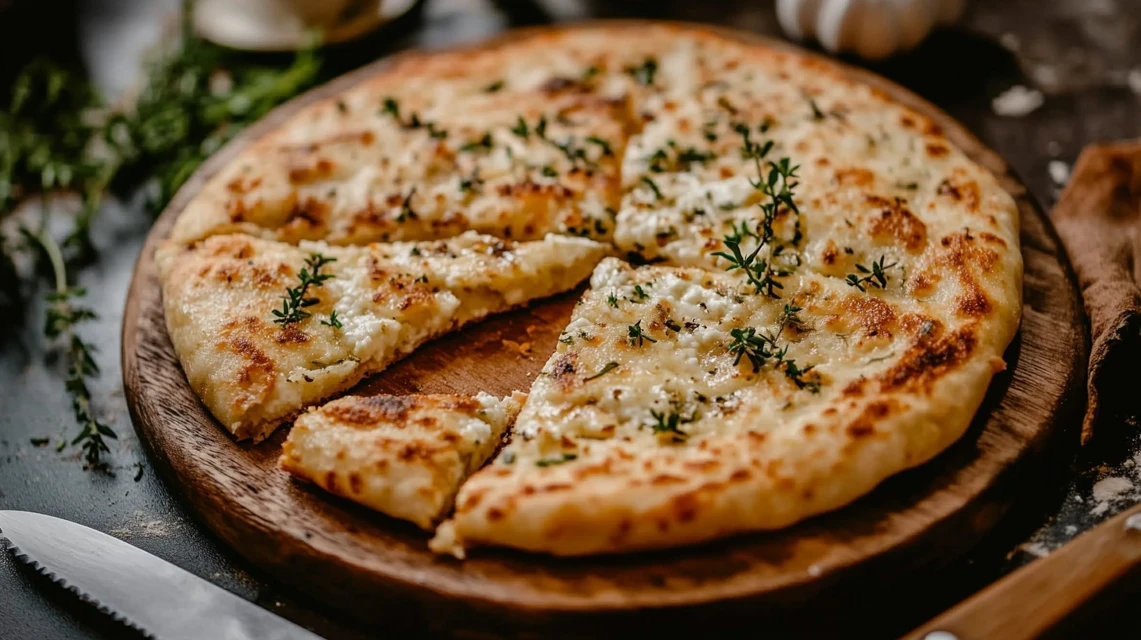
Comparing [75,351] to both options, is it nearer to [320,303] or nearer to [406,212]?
[320,303]

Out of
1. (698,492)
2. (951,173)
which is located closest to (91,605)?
(698,492)

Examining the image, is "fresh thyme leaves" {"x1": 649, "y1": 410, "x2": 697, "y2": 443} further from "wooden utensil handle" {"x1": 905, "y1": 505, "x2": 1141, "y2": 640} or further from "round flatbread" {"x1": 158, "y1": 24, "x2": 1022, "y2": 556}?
"wooden utensil handle" {"x1": 905, "y1": 505, "x2": 1141, "y2": 640}

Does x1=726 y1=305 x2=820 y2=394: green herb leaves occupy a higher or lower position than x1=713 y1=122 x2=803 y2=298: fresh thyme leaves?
lower

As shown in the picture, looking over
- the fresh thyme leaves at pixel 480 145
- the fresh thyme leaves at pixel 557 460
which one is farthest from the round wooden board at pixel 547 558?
the fresh thyme leaves at pixel 480 145

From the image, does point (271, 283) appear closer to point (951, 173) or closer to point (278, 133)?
point (278, 133)

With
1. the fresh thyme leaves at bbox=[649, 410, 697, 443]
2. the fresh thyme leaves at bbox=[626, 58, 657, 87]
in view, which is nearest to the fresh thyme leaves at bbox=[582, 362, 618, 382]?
the fresh thyme leaves at bbox=[649, 410, 697, 443]

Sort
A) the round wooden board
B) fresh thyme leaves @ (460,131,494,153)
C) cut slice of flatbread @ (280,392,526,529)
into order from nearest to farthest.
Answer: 1. the round wooden board
2. cut slice of flatbread @ (280,392,526,529)
3. fresh thyme leaves @ (460,131,494,153)

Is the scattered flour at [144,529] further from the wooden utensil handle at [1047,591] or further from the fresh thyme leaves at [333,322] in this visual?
the wooden utensil handle at [1047,591]
